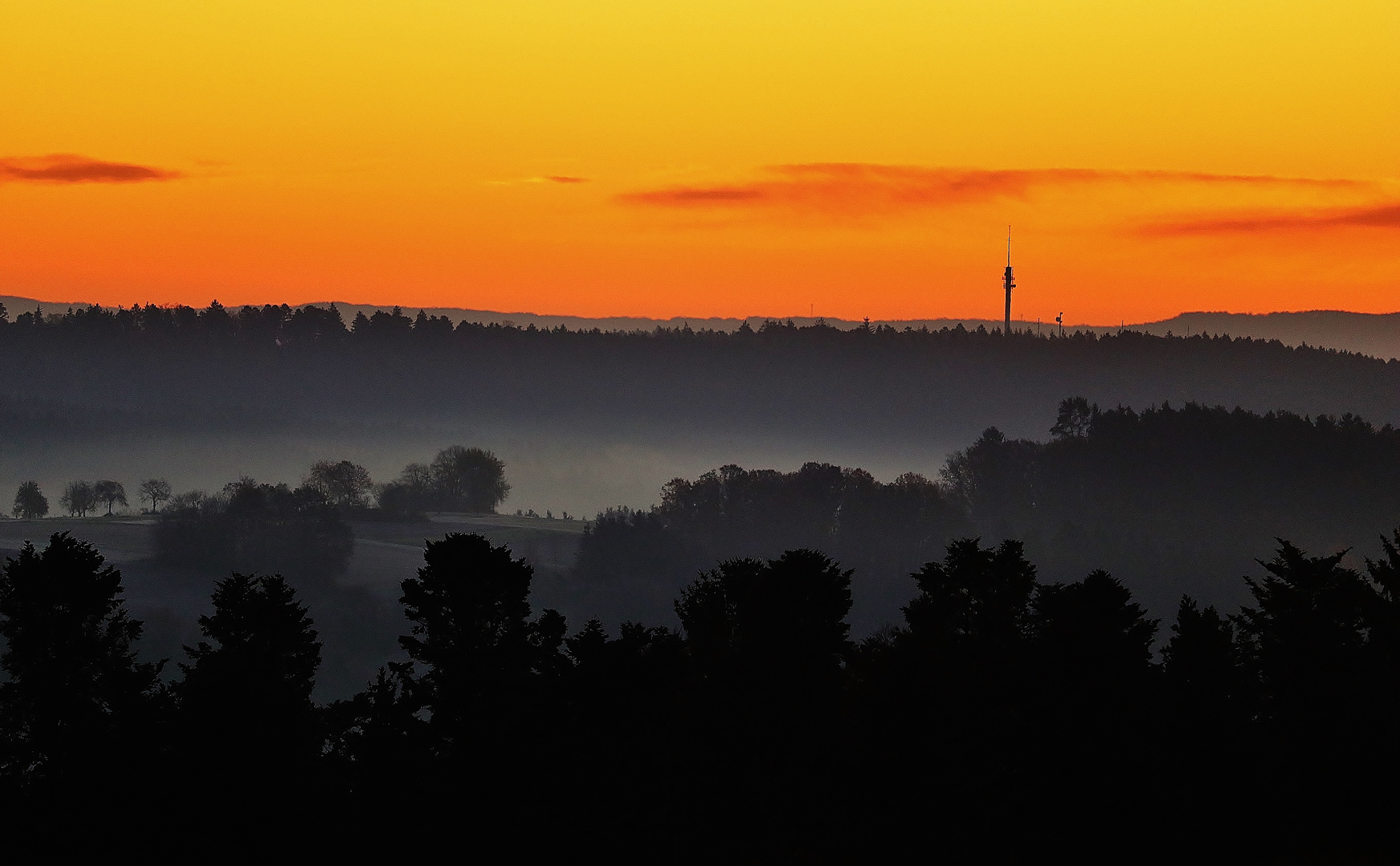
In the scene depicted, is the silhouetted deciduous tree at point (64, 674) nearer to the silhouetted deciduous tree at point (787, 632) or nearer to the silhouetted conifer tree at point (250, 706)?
the silhouetted conifer tree at point (250, 706)

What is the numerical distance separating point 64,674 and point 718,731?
17.7 m

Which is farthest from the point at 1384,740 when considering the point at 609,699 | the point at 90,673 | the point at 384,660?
the point at 384,660

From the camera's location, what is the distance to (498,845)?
44938mm

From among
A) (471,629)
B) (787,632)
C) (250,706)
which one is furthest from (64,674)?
(787,632)

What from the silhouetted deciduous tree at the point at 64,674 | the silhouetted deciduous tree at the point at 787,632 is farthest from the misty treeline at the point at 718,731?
the silhouetted deciduous tree at the point at 787,632

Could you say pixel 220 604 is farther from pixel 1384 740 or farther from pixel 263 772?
pixel 1384 740

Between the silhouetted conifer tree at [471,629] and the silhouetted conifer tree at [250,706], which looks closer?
the silhouetted conifer tree at [250,706]

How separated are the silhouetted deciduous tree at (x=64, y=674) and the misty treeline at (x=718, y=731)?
63mm

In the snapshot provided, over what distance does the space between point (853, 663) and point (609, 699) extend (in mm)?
7615

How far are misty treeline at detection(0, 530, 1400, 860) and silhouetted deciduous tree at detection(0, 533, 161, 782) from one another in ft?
0.21

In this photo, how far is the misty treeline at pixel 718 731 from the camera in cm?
4344

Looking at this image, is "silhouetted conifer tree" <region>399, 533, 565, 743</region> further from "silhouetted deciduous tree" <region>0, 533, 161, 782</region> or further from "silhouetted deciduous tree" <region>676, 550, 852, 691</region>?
"silhouetted deciduous tree" <region>0, 533, 161, 782</region>

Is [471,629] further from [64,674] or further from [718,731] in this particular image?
[64,674]

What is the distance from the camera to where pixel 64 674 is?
43.2m
